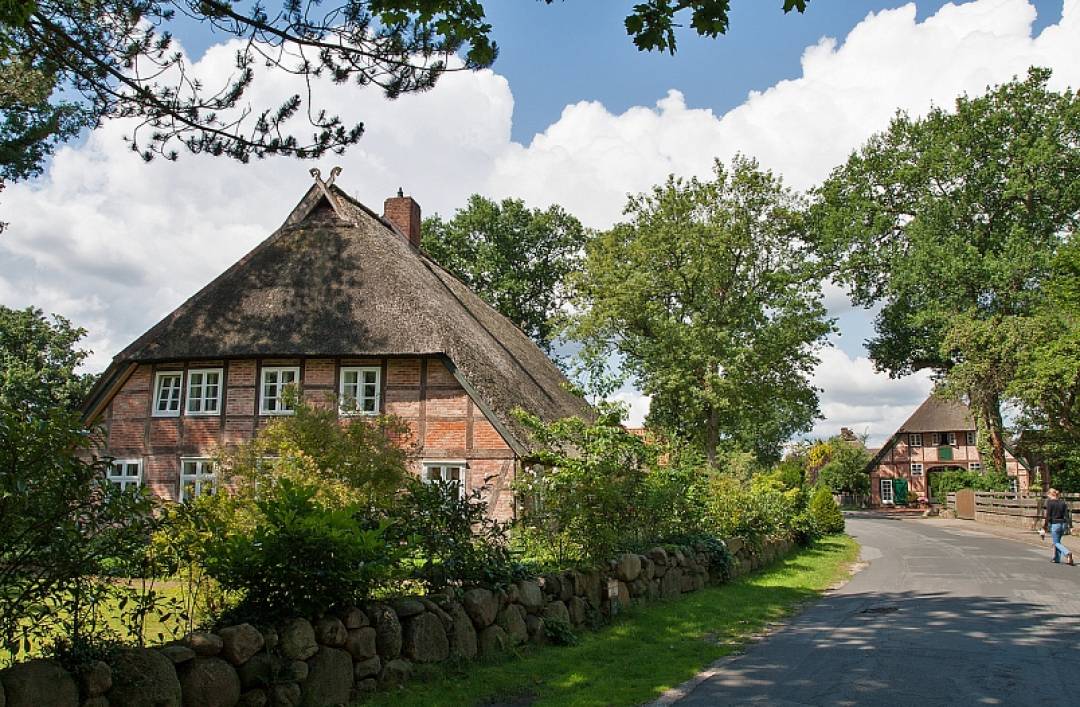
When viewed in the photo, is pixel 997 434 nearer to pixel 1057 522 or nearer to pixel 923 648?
pixel 1057 522

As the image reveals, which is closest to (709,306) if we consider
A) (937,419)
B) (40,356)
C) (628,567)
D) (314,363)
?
(314,363)

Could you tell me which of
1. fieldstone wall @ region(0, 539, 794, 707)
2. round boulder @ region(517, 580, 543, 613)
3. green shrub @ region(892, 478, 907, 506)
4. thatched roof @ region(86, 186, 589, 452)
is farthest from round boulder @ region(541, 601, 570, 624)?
green shrub @ region(892, 478, 907, 506)

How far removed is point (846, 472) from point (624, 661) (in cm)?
5560

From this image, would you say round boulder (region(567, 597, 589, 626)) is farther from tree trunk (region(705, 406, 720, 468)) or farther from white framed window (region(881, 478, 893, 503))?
white framed window (region(881, 478, 893, 503))

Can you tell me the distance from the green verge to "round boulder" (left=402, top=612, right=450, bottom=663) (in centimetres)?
→ 11

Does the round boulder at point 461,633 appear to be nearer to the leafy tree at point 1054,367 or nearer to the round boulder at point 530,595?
the round boulder at point 530,595

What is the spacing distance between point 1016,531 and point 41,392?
3777 cm

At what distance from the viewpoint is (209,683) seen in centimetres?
492

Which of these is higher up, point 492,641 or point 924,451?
point 924,451

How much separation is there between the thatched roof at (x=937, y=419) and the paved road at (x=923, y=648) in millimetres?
43567

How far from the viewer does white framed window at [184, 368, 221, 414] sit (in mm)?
20375

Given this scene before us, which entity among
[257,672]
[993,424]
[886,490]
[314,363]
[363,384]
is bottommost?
[257,672]

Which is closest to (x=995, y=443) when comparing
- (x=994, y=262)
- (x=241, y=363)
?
(x=994, y=262)

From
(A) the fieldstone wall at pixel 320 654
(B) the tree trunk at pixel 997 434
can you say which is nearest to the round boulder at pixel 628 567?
(A) the fieldstone wall at pixel 320 654
